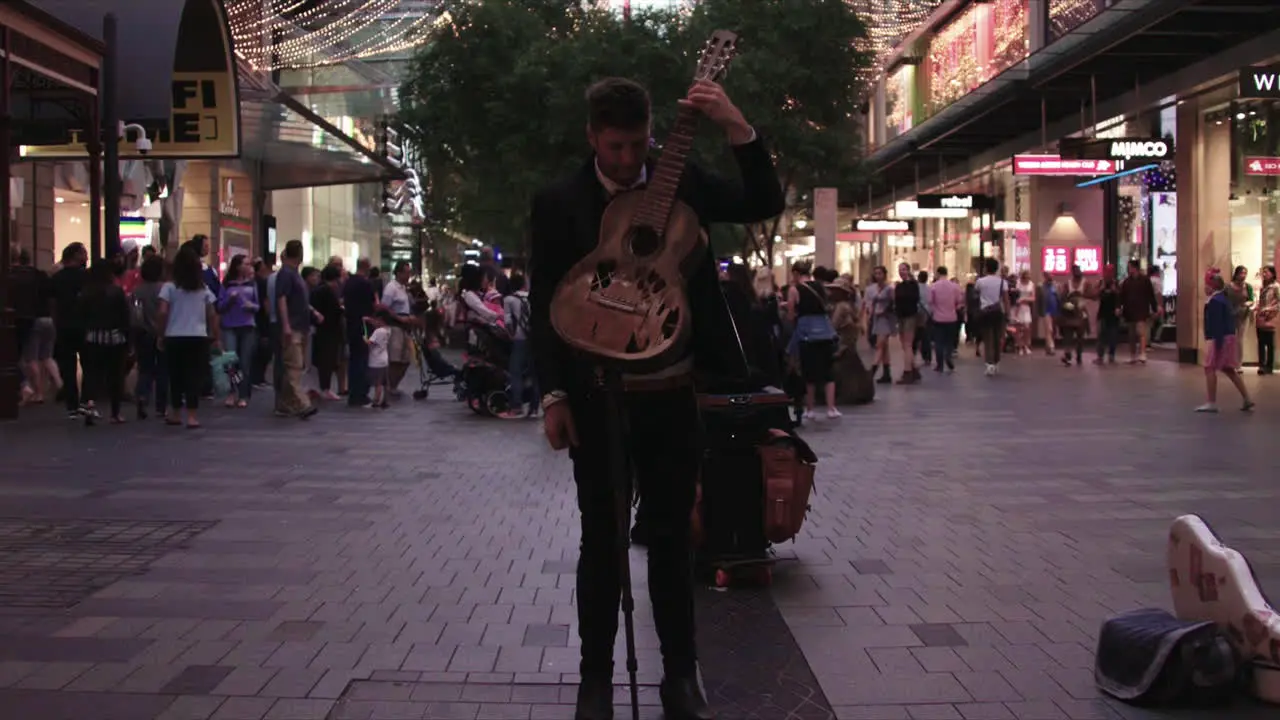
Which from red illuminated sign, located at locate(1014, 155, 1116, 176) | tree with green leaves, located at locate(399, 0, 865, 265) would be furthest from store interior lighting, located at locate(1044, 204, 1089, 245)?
red illuminated sign, located at locate(1014, 155, 1116, 176)

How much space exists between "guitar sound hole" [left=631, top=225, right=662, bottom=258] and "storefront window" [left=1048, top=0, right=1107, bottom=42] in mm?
17876

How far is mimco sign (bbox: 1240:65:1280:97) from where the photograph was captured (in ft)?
51.7

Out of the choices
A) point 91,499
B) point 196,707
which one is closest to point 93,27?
point 91,499

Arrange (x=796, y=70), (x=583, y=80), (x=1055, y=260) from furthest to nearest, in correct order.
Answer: (x=1055, y=260) < (x=796, y=70) < (x=583, y=80)

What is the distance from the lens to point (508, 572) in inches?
255

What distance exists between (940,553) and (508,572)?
7.43ft

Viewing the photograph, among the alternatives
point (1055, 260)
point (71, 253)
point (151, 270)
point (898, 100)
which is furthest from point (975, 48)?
point (151, 270)

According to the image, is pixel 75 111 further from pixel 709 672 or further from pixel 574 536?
pixel 709 672

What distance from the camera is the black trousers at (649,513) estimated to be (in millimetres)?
3910

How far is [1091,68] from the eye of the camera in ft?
72.6

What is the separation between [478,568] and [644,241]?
10.4 feet

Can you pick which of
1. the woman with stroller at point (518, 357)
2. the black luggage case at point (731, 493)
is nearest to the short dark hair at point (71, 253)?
the woman with stroller at point (518, 357)

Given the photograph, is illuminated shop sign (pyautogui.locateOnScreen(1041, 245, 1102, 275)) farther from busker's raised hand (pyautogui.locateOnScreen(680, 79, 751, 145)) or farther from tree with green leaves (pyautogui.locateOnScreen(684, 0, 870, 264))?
busker's raised hand (pyautogui.locateOnScreen(680, 79, 751, 145))

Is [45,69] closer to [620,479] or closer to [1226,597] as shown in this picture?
[620,479]
